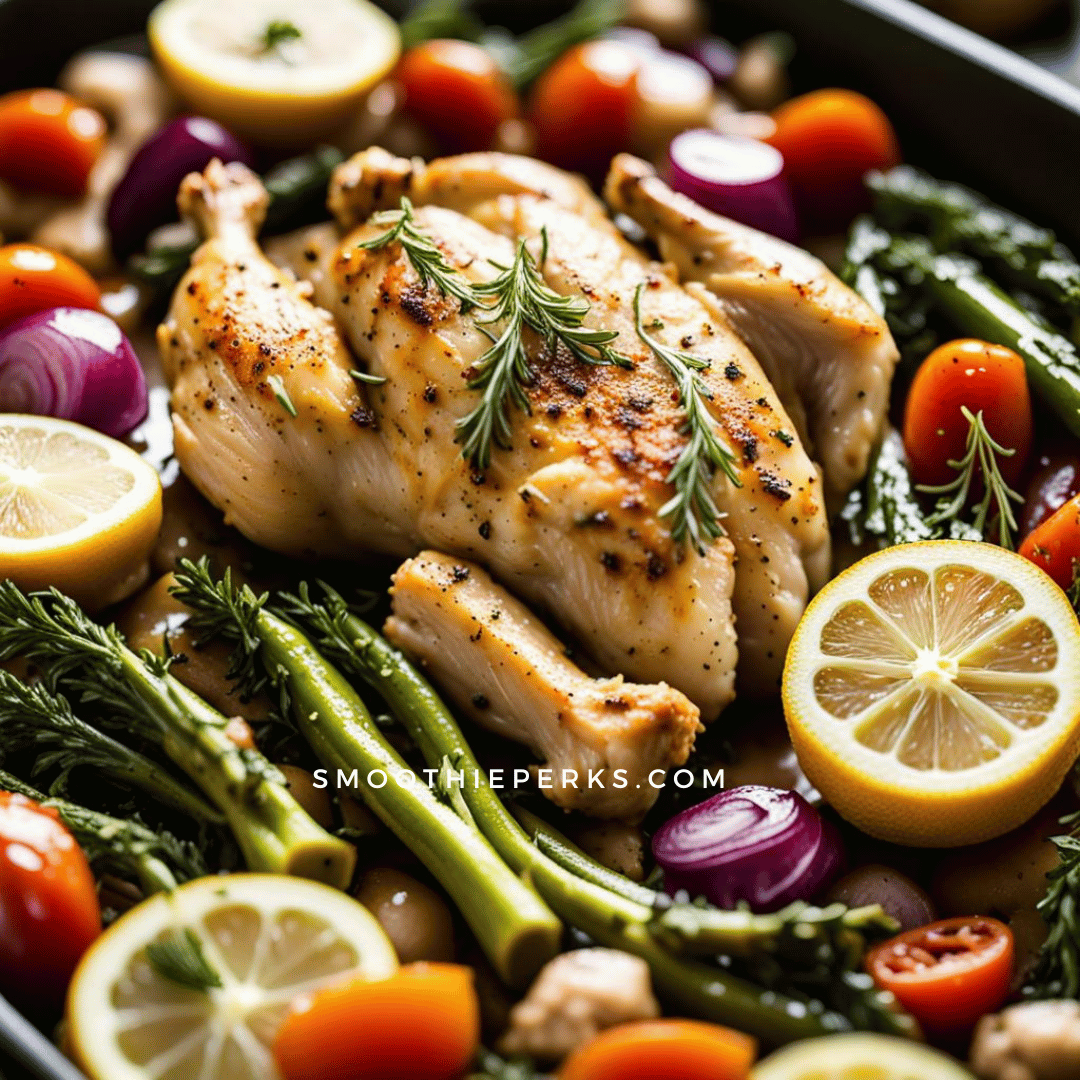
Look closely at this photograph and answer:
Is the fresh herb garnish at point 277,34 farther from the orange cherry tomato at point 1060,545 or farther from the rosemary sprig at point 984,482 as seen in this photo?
the orange cherry tomato at point 1060,545

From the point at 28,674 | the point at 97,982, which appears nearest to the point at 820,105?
the point at 28,674

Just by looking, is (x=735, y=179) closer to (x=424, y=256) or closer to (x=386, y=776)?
(x=424, y=256)

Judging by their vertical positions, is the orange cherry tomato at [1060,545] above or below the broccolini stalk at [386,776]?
above

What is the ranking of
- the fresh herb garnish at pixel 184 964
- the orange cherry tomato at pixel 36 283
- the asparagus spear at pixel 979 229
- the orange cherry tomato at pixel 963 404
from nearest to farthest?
the fresh herb garnish at pixel 184 964 → the orange cherry tomato at pixel 963 404 → the orange cherry tomato at pixel 36 283 → the asparagus spear at pixel 979 229

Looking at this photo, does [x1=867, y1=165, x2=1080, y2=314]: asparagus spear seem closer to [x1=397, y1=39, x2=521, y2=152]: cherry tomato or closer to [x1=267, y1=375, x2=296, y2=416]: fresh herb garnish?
[x1=397, y1=39, x2=521, y2=152]: cherry tomato

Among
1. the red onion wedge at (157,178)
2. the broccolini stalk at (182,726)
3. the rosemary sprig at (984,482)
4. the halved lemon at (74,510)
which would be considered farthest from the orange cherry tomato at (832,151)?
the broccolini stalk at (182,726)

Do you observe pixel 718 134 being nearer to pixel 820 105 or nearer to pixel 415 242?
pixel 820 105

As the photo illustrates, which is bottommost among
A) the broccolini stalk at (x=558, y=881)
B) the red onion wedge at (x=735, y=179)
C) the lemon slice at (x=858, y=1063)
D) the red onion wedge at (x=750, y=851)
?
the broccolini stalk at (x=558, y=881)
